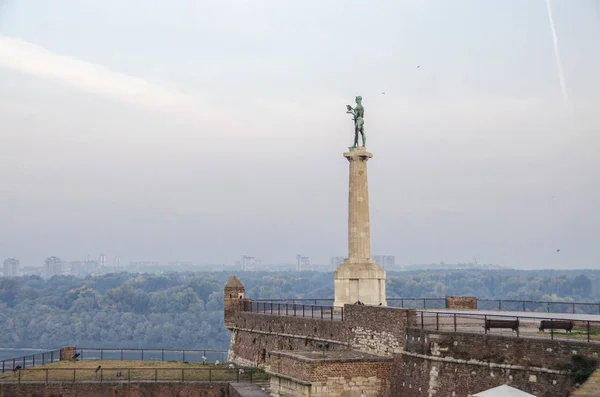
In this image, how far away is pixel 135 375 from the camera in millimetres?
40688

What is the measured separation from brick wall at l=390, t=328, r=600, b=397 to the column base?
11923mm

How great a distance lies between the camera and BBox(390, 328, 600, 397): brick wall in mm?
24516

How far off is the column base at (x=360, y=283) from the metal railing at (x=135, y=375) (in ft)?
18.7

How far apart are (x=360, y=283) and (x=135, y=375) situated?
11200 millimetres

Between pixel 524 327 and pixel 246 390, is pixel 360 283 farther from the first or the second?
pixel 524 327

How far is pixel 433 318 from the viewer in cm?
3238

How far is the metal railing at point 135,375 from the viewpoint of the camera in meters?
39.1

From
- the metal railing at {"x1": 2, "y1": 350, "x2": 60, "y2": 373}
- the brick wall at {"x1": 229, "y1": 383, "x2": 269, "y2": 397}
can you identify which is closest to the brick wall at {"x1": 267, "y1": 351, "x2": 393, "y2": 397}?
the brick wall at {"x1": 229, "y1": 383, "x2": 269, "y2": 397}

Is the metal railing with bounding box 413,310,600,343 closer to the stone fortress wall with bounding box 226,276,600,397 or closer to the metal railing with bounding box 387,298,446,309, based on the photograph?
the stone fortress wall with bounding box 226,276,600,397

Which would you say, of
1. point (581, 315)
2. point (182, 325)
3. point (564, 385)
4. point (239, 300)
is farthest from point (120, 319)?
point (564, 385)

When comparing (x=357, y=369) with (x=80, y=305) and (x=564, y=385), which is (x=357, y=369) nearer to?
(x=564, y=385)

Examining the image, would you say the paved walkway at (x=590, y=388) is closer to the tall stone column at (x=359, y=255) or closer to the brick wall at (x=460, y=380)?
the brick wall at (x=460, y=380)

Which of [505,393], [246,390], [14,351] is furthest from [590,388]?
[14,351]

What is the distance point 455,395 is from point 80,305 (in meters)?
181
